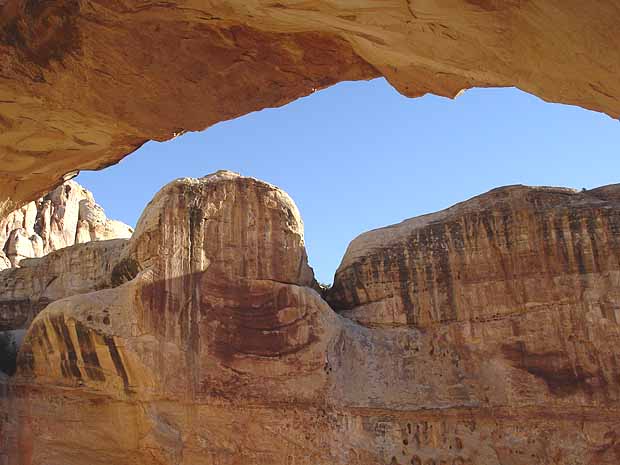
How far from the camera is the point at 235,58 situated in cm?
658

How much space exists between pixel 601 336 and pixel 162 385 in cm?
1005

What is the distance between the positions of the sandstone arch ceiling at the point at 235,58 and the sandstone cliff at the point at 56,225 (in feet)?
64.6

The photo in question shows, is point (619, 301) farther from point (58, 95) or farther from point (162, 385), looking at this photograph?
point (58, 95)

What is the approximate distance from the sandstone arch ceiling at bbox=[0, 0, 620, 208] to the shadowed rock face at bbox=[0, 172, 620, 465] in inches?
279

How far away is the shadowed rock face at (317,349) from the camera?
14.7 metres

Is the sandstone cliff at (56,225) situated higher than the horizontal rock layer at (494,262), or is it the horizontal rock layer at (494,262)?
the sandstone cliff at (56,225)

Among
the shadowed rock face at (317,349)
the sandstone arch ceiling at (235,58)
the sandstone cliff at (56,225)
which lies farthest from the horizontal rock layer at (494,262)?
the sandstone cliff at (56,225)

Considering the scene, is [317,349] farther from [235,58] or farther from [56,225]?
[56,225]

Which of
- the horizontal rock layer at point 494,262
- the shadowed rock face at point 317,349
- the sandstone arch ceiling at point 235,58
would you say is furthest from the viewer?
the horizontal rock layer at point 494,262

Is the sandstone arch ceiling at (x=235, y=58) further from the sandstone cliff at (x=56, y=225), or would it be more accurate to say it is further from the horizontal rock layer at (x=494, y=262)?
the sandstone cliff at (x=56, y=225)

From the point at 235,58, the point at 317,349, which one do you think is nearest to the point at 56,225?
the point at 317,349

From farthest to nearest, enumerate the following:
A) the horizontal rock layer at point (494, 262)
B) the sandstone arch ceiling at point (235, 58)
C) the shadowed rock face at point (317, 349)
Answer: the horizontal rock layer at point (494, 262) < the shadowed rock face at point (317, 349) < the sandstone arch ceiling at point (235, 58)

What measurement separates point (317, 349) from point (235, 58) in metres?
10.2

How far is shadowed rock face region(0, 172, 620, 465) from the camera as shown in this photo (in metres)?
14.7
